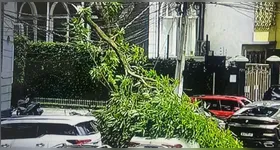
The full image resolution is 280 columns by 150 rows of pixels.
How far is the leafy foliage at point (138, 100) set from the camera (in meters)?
3.29

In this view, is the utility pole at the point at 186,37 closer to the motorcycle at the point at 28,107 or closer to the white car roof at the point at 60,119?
the white car roof at the point at 60,119

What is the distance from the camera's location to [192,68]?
3.25 metres

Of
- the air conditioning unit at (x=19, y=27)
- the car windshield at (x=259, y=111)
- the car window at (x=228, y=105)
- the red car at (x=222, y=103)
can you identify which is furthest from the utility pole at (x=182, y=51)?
the air conditioning unit at (x=19, y=27)

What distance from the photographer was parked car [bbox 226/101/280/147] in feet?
10.8

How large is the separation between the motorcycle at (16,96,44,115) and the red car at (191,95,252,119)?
1364 millimetres

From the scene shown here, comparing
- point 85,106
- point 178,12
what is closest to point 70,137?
point 85,106

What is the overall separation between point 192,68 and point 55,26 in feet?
4.10

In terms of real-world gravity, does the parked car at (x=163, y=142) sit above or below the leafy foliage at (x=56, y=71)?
below

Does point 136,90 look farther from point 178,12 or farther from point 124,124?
point 178,12

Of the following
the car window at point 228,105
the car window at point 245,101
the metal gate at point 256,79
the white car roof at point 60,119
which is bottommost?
the white car roof at point 60,119

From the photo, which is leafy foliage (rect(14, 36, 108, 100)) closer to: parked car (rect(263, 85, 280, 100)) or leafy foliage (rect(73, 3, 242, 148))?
leafy foliage (rect(73, 3, 242, 148))

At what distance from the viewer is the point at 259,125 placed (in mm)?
3283

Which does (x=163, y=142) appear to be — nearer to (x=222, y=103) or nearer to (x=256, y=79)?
(x=222, y=103)

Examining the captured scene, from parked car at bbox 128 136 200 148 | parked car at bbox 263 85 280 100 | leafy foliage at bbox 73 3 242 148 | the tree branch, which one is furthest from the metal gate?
the tree branch
